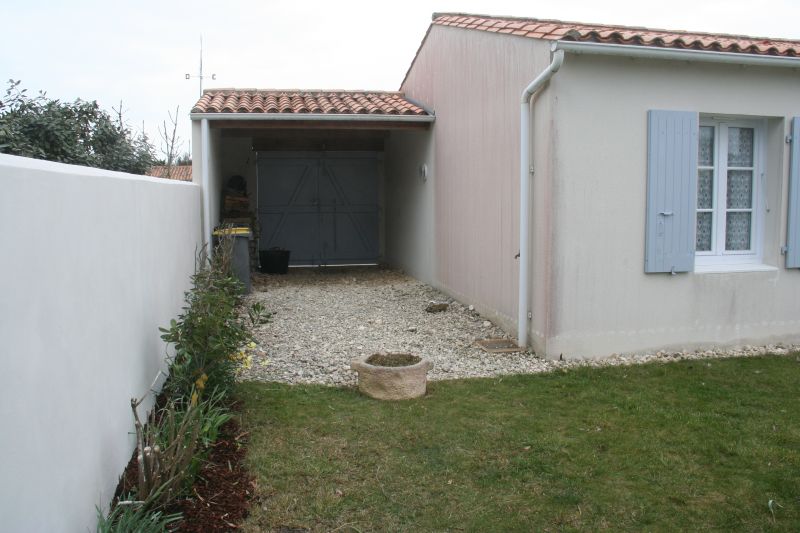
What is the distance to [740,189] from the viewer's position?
702 cm

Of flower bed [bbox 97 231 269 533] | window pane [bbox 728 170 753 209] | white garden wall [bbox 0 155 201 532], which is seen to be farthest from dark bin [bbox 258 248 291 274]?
white garden wall [bbox 0 155 201 532]

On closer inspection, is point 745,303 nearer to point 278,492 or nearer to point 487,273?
point 487,273

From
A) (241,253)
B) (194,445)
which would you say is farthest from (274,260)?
(194,445)

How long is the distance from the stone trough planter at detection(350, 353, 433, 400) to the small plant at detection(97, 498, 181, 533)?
2321mm

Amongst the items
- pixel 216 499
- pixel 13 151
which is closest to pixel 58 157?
pixel 13 151

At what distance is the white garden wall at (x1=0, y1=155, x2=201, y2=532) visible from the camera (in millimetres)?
1989

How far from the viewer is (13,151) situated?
29.3 ft

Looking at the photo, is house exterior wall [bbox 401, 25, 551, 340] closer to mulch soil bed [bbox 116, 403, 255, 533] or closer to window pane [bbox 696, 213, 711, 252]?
window pane [bbox 696, 213, 711, 252]

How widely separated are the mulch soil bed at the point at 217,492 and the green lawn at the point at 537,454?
0.09 meters

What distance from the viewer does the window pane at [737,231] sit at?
702cm

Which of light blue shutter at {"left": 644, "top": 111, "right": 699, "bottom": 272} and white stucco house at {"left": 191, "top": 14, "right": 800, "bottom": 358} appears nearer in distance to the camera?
white stucco house at {"left": 191, "top": 14, "right": 800, "bottom": 358}

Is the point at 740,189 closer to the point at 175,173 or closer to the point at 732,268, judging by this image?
the point at 732,268

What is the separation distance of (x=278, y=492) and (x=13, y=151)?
7.58 m

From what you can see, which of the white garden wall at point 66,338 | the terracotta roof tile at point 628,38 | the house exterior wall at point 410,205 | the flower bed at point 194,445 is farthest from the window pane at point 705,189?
the white garden wall at point 66,338
